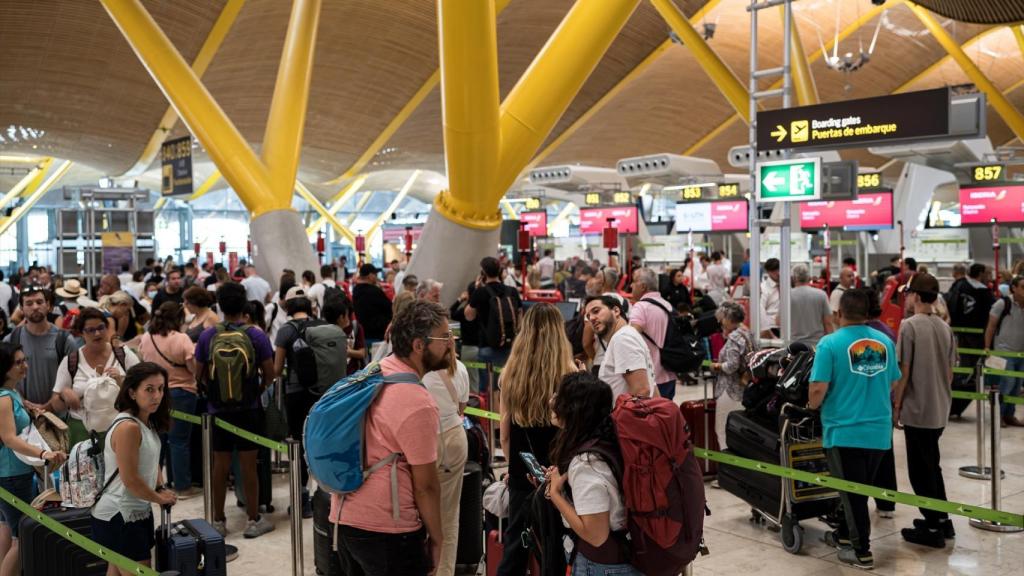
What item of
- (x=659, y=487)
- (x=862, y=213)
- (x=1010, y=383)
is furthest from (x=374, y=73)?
(x=659, y=487)

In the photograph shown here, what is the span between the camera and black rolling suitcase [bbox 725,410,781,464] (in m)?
6.30

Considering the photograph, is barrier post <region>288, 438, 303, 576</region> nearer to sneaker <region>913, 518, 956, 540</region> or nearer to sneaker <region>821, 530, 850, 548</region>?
sneaker <region>821, 530, 850, 548</region>

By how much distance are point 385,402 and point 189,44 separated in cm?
2191

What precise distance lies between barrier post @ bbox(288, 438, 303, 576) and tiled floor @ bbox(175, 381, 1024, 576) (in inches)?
25.5

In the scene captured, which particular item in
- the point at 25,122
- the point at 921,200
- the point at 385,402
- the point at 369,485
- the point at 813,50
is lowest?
the point at 369,485

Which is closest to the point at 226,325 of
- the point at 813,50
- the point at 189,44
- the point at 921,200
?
the point at 189,44

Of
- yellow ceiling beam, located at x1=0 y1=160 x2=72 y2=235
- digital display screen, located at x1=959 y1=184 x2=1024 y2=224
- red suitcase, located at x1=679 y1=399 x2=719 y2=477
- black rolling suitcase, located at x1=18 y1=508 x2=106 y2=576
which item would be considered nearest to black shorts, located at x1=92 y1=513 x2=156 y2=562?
black rolling suitcase, located at x1=18 y1=508 x2=106 y2=576

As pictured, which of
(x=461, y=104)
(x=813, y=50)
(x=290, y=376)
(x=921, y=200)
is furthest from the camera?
(x=813, y=50)

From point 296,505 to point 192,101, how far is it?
38.5 feet

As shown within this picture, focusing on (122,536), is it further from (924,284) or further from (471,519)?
(924,284)

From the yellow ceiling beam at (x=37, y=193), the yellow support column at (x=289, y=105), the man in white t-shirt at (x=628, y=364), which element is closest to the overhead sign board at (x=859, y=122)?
the man in white t-shirt at (x=628, y=364)

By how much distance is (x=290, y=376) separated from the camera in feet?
23.2

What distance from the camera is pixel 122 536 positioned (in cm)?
446

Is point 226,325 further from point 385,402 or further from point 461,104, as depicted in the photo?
point 461,104
